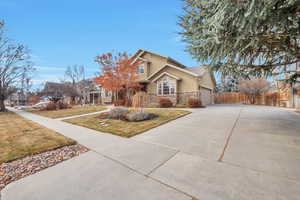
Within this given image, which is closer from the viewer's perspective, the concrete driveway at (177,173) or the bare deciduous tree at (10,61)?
the concrete driveway at (177,173)

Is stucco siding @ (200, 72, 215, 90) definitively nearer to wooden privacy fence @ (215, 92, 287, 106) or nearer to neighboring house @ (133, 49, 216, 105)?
neighboring house @ (133, 49, 216, 105)

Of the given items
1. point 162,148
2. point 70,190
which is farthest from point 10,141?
point 162,148

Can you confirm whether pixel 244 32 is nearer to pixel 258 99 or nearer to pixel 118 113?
pixel 118 113

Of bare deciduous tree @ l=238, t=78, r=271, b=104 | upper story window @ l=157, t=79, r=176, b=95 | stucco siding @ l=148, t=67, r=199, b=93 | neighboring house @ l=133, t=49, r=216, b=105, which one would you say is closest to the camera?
stucco siding @ l=148, t=67, r=199, b=93

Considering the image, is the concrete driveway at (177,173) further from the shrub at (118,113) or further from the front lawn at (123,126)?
the shrub at (118,113)

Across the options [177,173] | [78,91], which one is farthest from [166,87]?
[78,91]

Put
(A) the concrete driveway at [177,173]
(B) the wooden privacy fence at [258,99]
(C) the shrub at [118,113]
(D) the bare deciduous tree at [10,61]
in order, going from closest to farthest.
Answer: (A) the concrete driveway at [177,173] < (C) the shrub at [118,113] < (B) the wooden privacy fence at [258,99] < (D) the bare deciduous tree at [10,61]

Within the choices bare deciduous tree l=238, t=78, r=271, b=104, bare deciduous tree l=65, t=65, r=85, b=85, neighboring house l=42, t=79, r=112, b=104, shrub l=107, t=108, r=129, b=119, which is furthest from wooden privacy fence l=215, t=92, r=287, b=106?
bare deciduous tree l=65, t=65, r=85, b=85

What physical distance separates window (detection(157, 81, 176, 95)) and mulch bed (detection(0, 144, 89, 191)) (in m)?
12.2

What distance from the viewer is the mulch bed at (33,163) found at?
229cm

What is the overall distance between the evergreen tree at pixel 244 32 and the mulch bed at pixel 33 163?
4859 mm

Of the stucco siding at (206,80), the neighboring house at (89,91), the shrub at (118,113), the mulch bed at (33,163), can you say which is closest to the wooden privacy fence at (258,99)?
the stucco siding at (206,80)

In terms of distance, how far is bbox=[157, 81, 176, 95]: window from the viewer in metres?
14.6

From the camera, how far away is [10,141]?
4148 mm
